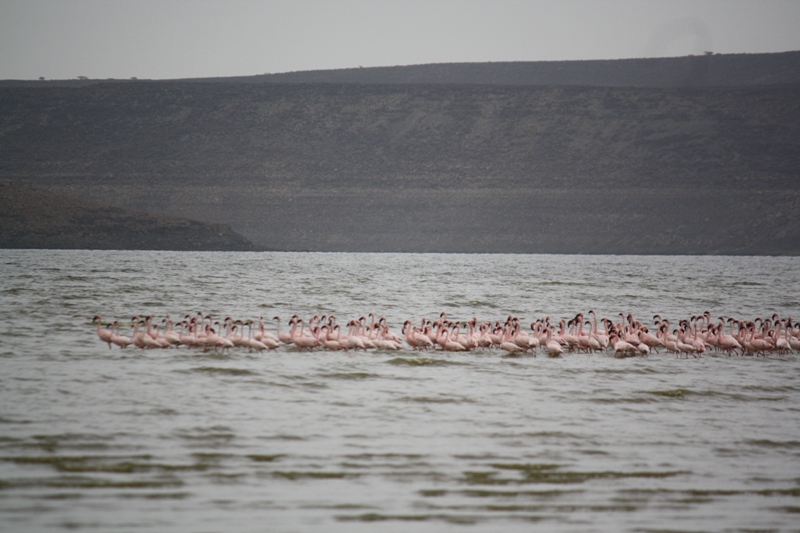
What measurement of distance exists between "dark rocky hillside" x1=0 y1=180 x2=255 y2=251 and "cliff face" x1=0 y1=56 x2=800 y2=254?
11216 mm

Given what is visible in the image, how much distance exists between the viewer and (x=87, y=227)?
9344 cm

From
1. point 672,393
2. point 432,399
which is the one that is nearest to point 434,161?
point 672,393

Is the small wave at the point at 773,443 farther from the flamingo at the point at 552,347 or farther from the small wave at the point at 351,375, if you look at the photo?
the flamingo at the point at 552,347

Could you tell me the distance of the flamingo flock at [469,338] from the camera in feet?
66.8

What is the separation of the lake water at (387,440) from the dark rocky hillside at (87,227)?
227 ft

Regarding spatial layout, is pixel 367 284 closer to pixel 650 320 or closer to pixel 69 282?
pixel 69 282

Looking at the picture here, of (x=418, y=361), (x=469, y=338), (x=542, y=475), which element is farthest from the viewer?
(x=469, y=338)

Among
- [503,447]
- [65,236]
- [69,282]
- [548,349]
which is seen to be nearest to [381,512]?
[503,447]

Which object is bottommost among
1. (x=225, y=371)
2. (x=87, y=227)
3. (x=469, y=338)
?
(x=225, y=371)

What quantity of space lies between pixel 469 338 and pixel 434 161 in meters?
107

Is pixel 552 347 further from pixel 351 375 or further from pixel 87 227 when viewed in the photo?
pixel 87 227

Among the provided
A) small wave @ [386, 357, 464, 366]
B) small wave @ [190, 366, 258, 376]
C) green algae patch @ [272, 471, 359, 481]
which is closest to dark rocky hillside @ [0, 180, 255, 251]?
small wave @ [386, 357, 464, 366]

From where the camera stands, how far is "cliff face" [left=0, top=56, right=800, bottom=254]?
373 feet

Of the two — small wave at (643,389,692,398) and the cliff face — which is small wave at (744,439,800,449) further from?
the cliff face
